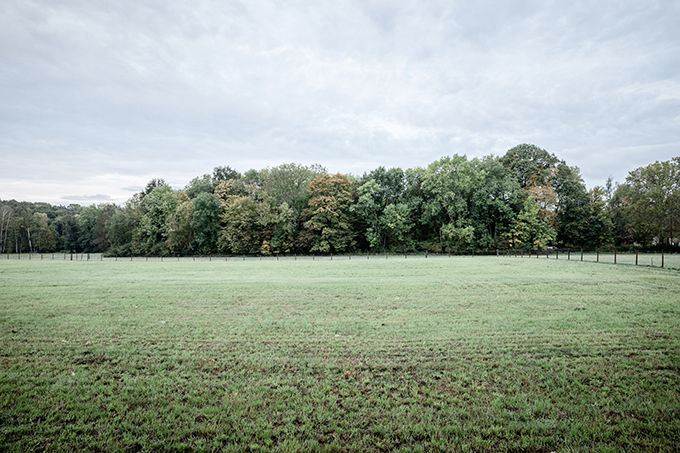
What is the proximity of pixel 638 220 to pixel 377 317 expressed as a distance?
62664 millimetres

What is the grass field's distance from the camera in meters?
3.73

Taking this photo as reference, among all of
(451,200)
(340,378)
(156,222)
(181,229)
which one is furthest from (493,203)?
(156,222)

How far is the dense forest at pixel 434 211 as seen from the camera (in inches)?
1961

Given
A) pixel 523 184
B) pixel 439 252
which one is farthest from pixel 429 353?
pixel 523 184

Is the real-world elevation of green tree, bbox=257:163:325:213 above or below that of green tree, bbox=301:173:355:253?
above

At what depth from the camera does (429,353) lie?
20.6ft

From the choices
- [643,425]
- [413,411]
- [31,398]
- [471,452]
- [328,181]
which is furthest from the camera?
[328,181]

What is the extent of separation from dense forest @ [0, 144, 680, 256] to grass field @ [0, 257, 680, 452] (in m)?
41.8

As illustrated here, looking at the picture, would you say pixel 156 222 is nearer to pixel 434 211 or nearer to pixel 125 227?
pixel 125 227

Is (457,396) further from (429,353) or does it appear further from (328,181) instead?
(328,181)

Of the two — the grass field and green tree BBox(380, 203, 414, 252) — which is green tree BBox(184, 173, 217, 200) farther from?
the grass field

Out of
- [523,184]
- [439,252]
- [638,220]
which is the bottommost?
[439,252]

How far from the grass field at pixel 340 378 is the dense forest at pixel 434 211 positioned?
1647 inches

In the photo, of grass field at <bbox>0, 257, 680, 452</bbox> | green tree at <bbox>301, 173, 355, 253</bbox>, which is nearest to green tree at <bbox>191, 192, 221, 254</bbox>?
green tree at <bbox>301, 173, 355, 253</bbox>
